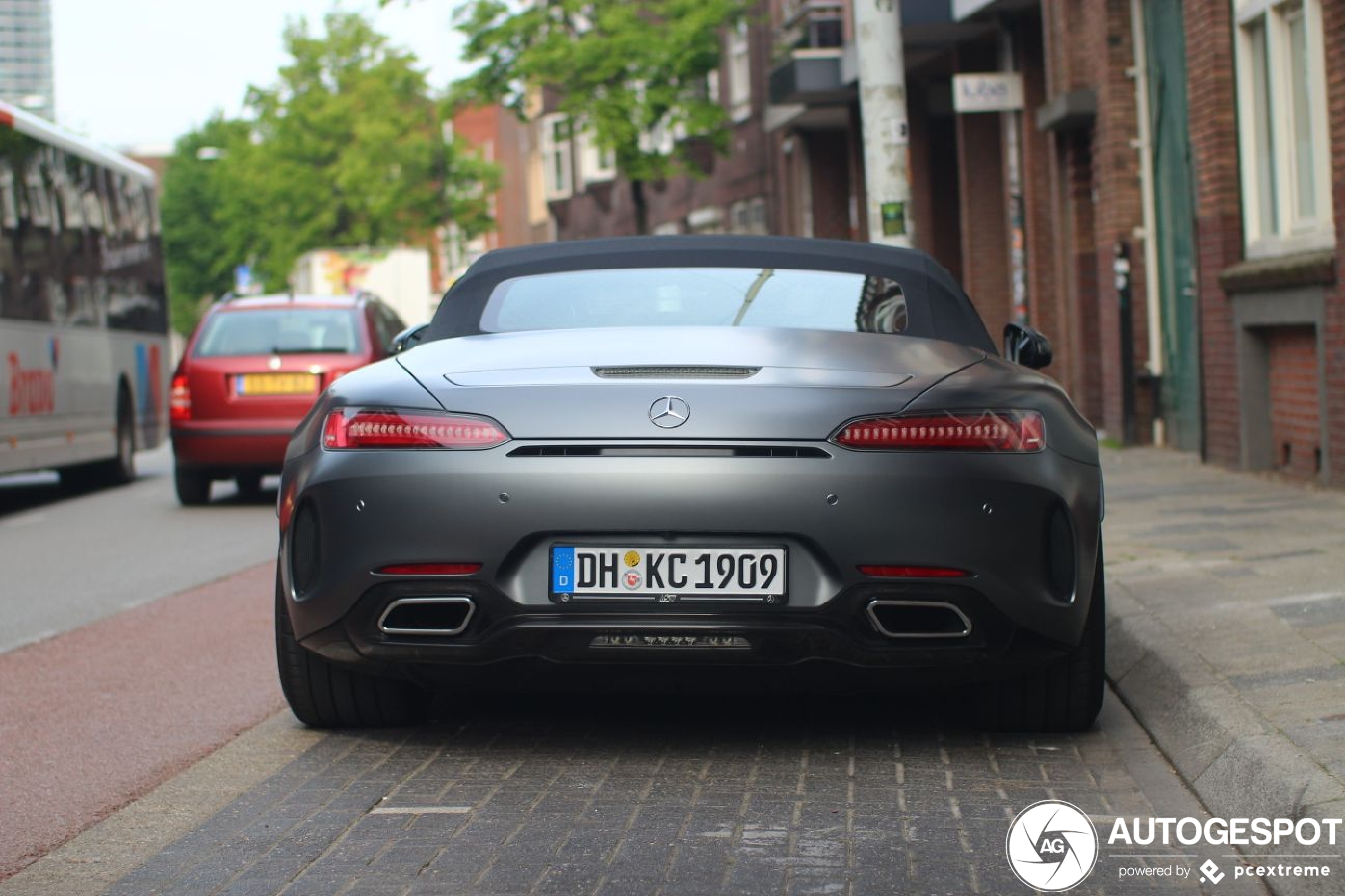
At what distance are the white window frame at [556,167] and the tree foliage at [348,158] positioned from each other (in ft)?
6.05

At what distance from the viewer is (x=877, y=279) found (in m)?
5.90

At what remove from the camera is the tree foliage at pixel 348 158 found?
186 feet

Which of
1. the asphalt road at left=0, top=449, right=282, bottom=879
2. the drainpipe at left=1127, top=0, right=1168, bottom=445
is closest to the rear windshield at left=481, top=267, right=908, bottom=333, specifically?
the asphalt road at left=0, top=449, right=282, bottom=879

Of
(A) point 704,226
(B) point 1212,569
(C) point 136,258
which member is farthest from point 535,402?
(A) point 704,226

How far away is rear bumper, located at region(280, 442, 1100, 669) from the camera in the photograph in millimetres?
4891

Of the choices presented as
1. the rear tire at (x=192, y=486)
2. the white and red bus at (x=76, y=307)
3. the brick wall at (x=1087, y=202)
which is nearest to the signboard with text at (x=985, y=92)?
the brick wall at (x=1087, y=202)

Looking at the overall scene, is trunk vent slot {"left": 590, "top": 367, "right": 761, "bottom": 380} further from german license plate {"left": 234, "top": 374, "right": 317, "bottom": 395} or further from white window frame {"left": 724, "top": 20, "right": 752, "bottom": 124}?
white window frame {"left": 724, "top": 20, "right": 752, "bottom": 124}

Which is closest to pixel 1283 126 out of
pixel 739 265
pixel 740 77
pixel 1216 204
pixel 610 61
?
pixel 1216 204

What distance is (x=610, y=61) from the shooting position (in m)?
30.3

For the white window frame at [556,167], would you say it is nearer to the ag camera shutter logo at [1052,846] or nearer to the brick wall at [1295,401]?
the brick wall at [1295,401]

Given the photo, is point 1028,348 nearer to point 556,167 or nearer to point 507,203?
point 556,167

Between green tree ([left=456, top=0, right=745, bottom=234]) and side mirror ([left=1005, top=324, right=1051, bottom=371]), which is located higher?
green tree ([left=456, top=0, right=745, bottom=234])

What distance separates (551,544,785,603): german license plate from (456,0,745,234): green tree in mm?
25282

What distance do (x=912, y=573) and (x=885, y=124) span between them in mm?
7537
